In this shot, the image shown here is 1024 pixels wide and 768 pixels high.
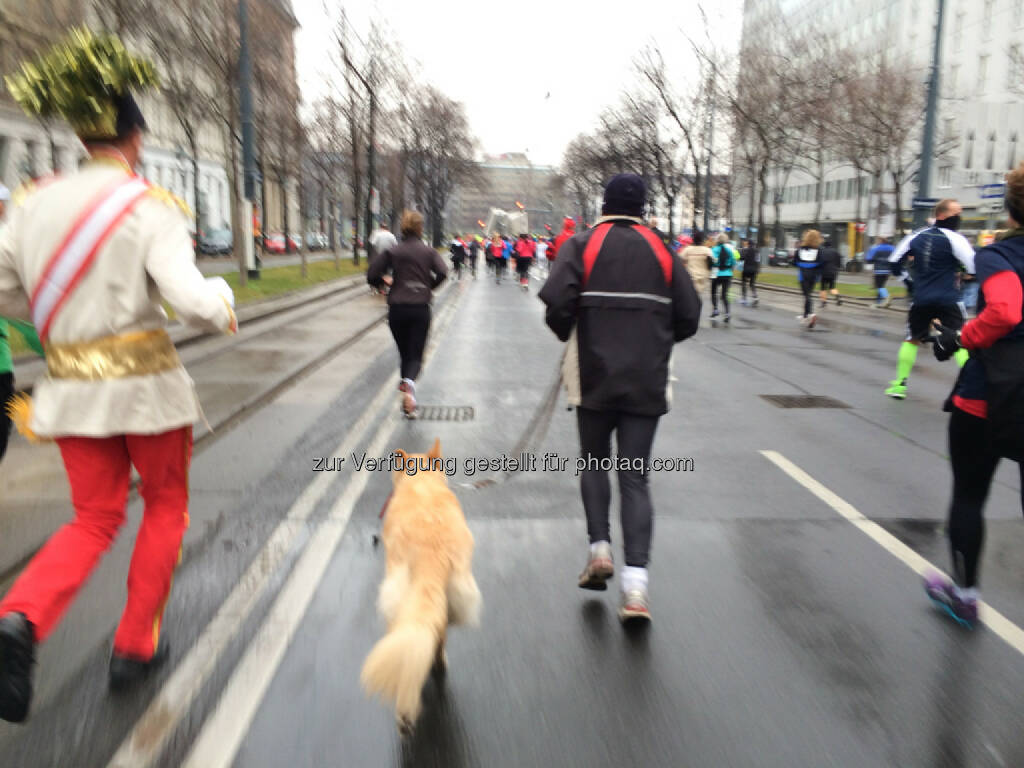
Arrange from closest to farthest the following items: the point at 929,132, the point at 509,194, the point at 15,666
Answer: the point at 15,666 < the point at 929,132 < the point at 509,194

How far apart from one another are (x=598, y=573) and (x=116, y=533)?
2081 millimetres

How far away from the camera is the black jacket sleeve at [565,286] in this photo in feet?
12.1

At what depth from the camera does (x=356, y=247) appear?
142ft

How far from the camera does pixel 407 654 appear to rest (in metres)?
2.24

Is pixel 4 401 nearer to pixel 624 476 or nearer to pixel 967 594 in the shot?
pixel 624 476

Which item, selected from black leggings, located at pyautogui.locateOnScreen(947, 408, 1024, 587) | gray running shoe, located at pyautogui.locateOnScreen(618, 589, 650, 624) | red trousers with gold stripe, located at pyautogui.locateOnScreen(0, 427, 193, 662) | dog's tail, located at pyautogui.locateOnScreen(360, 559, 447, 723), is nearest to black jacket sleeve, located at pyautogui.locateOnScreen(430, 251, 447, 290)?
gray running shoe, located at pyautogui.locateOnScreen(618, 589, 650, 624)

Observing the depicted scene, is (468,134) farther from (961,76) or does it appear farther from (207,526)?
(207,526)

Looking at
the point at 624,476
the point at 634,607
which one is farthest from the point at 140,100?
the point at 634,607

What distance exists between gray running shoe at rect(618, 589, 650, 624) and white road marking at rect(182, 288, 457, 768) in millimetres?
1429

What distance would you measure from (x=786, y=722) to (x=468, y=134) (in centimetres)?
6894

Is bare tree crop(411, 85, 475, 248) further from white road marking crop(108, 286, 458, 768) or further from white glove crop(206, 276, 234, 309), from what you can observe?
white glove crop(206, 276, 234, 309)

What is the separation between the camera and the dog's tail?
7.23ft

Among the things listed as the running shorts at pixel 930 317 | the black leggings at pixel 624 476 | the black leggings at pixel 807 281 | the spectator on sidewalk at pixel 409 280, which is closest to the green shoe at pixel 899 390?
the running shorts at pixel 930 317

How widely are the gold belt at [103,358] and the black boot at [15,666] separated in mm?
793
